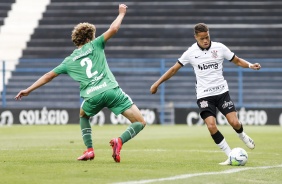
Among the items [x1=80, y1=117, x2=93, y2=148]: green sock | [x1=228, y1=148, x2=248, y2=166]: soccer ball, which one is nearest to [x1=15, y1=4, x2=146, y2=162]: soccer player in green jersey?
[x1=80, y1=117, x2=93, y2=148]: green sock

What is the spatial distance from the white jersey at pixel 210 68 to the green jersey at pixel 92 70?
143 cm

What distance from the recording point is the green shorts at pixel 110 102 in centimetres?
1129

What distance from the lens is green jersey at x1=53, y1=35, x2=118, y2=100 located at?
37.1 ft

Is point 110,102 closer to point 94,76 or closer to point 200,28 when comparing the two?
point 94,76

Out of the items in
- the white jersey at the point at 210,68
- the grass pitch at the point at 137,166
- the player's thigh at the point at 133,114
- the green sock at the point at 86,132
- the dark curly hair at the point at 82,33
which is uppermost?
the dark curly hair at the point at 82,33

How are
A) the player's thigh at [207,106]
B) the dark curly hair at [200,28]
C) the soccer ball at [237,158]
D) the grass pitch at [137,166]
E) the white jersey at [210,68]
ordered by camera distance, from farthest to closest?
the white jersey at [210,68] → the player's thigh at [207,106] → the dark curly hair at [200,28] → the soccer ball at [237,158] → the grass pitch at [137,166]

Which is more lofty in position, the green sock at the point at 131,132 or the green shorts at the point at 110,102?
the green shorts at the point at 110,102

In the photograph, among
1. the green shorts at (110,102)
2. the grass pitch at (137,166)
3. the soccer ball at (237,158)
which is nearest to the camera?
the grass pitch at (137,166)

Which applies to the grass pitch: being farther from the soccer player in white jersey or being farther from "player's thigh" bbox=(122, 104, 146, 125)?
the soccer player in white jersey

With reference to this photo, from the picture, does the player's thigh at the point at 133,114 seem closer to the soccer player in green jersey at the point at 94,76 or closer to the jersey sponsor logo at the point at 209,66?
the soccer player in green jersey at the point at 94,76

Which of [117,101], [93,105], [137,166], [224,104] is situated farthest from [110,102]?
[224,104]

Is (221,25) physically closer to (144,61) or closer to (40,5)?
(144,61)

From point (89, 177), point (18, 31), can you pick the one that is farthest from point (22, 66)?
point (89, 177)

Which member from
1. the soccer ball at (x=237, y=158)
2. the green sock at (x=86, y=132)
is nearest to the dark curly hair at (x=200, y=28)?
the soccer ball at (x=237, y=158)
